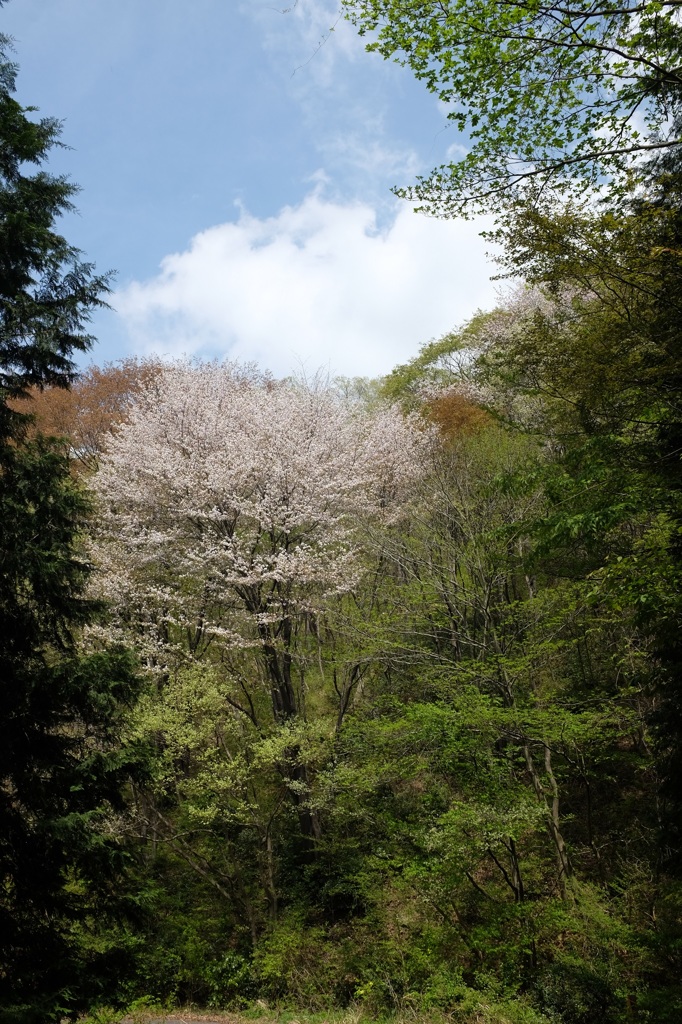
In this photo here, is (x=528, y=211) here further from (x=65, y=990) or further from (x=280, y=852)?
(x=280, y=852)

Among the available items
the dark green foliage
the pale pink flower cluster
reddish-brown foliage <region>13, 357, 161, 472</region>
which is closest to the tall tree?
the dark green foliage

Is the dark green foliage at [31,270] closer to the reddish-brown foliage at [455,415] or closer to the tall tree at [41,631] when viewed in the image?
the tall tree at [41,631]

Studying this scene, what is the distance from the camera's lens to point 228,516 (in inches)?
506

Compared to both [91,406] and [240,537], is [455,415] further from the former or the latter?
[91,406]

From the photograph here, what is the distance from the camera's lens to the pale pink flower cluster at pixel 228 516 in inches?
494

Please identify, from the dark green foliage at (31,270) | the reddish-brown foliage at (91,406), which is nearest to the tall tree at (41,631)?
the dark green foliage at (31,270)

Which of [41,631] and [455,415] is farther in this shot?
[455,415]

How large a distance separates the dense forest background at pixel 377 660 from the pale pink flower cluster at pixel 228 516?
3.4 inches

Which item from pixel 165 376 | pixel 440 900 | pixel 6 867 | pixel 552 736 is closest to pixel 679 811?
pixel 552 736

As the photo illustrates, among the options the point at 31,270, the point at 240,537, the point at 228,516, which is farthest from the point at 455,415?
the point at 31,270

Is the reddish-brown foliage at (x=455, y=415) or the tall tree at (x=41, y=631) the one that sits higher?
the reddish-brown foliage at (x=455, y=415)

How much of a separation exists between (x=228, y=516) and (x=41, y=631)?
6255 mm

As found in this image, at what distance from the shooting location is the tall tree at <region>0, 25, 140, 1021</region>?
6027mm

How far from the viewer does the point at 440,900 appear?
892 centimetres
